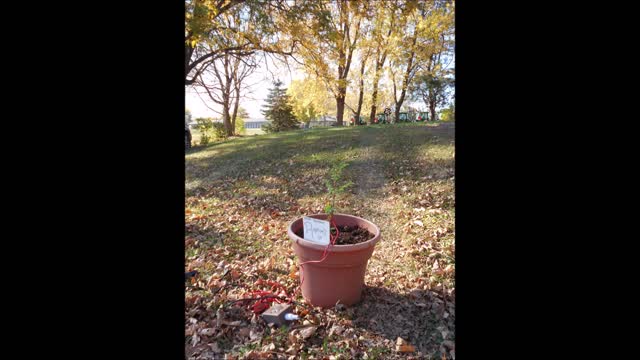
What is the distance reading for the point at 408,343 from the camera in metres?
1.55

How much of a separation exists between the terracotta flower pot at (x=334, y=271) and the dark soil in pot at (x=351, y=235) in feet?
0.22

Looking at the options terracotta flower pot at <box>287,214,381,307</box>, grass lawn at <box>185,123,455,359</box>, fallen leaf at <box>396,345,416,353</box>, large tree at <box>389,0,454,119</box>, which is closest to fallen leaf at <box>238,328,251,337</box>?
grass lawn at <box>185,123,455,359</box>

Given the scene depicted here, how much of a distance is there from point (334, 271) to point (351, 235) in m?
0.26

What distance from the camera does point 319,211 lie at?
353 cm

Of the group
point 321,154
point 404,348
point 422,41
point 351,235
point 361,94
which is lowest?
point 404,348

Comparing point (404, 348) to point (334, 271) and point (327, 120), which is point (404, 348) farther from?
point (327, 120)

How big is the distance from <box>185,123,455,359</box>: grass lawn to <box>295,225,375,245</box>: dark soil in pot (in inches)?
14.8

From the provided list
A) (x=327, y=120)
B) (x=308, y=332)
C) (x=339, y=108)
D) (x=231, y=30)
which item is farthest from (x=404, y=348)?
(x=231, y=30)

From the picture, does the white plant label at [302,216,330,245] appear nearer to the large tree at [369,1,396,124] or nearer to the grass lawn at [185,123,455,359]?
the grass lawn at [185,123,455,359]

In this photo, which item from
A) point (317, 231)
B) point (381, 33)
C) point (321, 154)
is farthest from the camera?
point (321, 154)

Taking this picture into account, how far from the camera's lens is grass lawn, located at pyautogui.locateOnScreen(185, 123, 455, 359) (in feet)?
5.21
